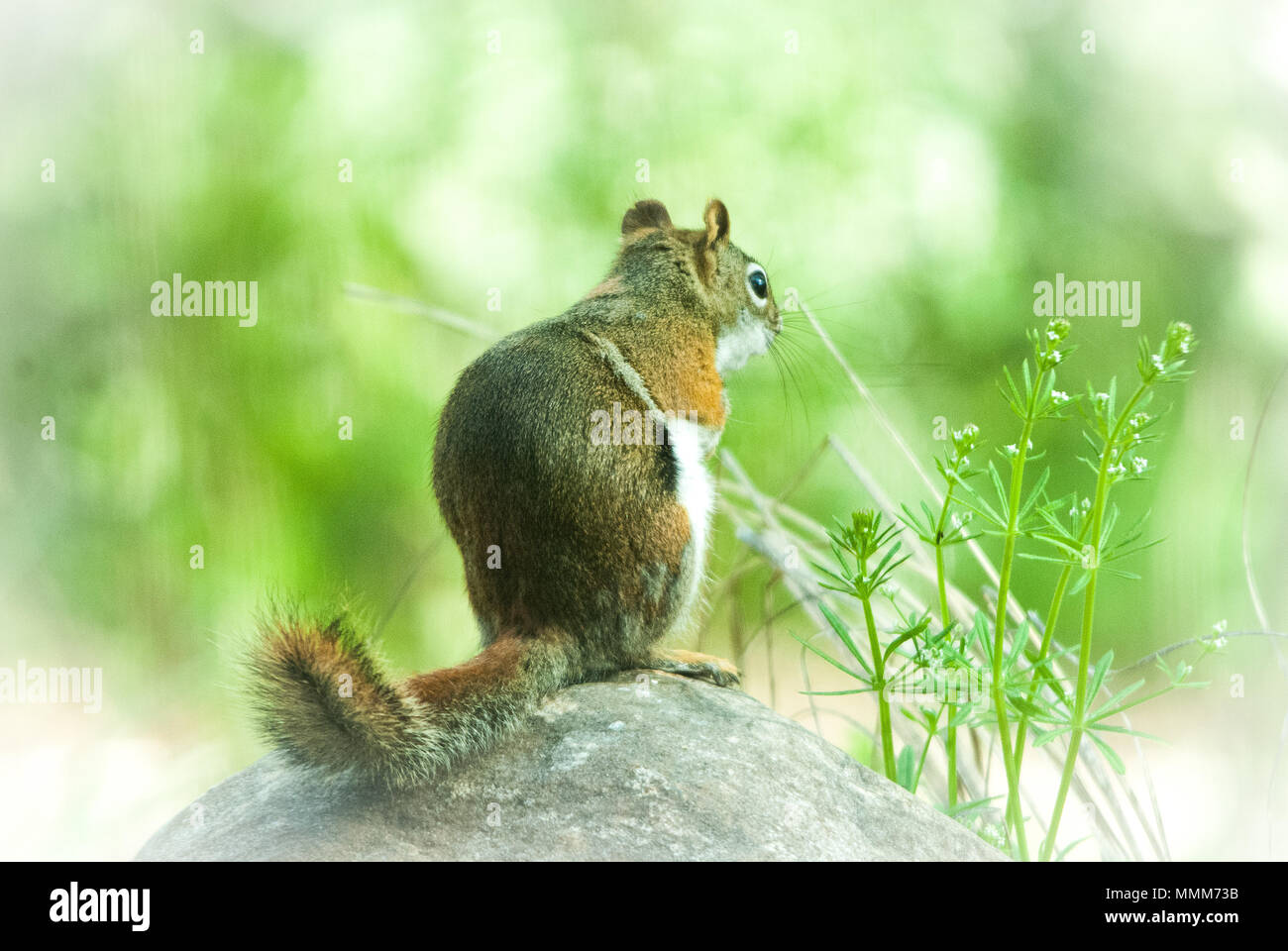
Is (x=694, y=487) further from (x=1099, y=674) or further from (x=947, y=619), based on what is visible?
(x=1099, y=674)

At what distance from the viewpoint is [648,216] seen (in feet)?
8.00

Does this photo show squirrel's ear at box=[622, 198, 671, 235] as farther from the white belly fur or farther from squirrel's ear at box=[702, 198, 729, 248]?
the white belly fur

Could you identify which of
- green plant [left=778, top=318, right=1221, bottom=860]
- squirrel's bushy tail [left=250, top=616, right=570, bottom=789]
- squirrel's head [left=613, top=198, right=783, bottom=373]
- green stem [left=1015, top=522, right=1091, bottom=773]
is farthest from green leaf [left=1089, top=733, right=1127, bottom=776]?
squirrel's head [left=613, top=198, right=783, bottom=373]

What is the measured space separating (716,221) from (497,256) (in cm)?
50

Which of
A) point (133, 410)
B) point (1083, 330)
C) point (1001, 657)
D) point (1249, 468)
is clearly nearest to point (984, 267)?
point (1083, 330)

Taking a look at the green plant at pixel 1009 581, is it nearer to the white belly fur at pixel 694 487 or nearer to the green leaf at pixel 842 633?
the green leaf at pixel 842 633

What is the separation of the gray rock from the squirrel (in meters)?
0.06

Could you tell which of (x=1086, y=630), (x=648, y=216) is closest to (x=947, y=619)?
(x=1086, y=630)

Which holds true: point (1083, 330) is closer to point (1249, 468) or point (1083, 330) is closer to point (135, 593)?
point (1249, 468)

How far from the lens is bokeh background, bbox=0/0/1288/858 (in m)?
2.29

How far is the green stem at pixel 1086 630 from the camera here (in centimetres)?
163

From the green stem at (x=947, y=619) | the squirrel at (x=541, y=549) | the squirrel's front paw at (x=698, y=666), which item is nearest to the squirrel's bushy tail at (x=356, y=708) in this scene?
the squirrel at (x=541, y=549)

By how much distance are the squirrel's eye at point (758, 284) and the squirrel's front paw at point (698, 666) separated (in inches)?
31.6

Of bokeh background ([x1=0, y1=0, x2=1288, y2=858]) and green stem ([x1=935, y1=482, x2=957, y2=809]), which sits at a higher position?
bokeh background ([x1=0, y1=0, x2=1288, y2=858])
